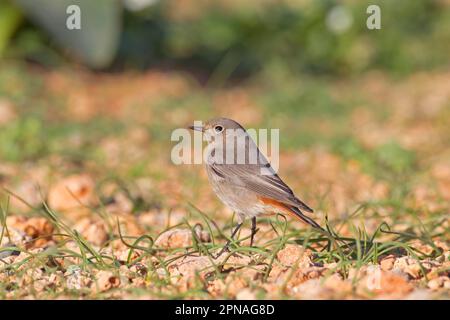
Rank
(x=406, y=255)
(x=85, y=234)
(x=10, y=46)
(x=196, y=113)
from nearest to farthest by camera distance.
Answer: (x=406, y=255) < (x=85, y=234) < (x=196, y=113) < (x=10, y=46)

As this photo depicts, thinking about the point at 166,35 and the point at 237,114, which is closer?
the point at 237,114

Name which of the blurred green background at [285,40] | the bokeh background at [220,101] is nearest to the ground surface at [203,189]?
the bokeh background at [220,101]

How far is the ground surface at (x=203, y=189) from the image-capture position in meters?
3.52

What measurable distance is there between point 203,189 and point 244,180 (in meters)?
1.85

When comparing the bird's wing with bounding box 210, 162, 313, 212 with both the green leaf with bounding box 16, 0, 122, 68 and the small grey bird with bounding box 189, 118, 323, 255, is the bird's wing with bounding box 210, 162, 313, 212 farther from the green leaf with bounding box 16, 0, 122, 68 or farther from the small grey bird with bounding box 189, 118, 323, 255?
the green leaf with bounding box 16, 0, 122, 68

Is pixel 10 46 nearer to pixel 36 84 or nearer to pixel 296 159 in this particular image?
pixel 36 84

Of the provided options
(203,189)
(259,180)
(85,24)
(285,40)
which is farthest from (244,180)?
(285,40)

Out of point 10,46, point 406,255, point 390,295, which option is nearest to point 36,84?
point 10,46

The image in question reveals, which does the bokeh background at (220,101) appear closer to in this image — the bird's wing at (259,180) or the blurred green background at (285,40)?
the blurred green background at (285,40)

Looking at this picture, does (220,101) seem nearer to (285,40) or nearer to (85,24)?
(85,24)

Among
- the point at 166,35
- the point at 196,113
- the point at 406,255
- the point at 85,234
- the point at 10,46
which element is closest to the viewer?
the point at 406,255
